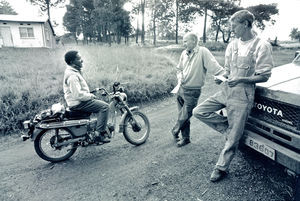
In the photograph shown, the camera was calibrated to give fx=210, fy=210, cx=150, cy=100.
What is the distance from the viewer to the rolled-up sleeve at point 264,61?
265cm

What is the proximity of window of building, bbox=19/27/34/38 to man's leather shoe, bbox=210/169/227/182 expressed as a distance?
2929 centimetres

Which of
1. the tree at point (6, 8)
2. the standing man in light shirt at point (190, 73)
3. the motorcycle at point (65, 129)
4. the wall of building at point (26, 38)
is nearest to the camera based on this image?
the motorcycle at point (65, 129)

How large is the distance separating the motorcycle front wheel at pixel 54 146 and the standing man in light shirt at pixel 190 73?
2.13m

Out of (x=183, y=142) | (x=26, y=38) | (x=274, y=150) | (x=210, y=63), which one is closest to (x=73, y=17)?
(x=26, y=38)

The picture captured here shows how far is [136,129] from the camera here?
14.6 ft

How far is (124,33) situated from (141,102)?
42576mm

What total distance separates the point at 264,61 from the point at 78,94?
2.85 metres

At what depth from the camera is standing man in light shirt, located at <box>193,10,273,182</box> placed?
2703 mm

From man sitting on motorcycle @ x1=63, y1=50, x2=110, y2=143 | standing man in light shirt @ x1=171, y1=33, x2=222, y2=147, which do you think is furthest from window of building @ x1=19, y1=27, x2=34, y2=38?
→ standing man in light shirt @ x1=171, y1=33, x2=222, y2=147

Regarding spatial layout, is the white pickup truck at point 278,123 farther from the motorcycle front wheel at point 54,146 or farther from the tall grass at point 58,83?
the motorcycle front wheel at point 54,146

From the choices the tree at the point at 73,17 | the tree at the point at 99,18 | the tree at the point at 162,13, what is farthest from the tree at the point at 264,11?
the tree at the point at 73,17

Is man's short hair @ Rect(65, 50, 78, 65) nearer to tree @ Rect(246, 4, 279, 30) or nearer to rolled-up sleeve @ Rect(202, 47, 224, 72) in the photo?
rolled-up sleeve @ Rect(202, 47, 224, 72)

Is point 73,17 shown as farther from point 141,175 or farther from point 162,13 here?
point 141,175

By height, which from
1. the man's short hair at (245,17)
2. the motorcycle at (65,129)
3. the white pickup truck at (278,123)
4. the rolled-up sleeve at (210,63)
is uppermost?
the man's short hair at (245,17)
